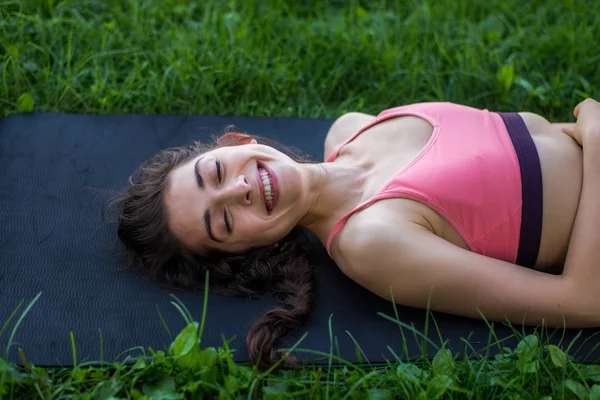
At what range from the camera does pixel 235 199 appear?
2.58 meters

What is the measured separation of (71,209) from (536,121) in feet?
7.02

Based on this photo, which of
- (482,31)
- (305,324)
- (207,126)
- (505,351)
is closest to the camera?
(505,351)

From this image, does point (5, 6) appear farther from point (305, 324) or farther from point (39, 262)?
point (305, 324)

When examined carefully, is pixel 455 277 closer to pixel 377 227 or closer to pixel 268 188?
pixel 377 227

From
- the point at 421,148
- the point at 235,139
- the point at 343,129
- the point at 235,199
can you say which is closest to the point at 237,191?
the point at 235,199

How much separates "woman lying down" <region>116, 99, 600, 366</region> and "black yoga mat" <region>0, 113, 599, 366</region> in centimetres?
8

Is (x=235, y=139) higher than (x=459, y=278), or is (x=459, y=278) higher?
(x=235, y=139)

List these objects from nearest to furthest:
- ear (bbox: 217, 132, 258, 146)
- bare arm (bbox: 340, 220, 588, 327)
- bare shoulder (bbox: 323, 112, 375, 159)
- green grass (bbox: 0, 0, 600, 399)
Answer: bare arm (bbox: 340, 220, 588, 327)
ear (bbox: 217, 132, 258, 146)
bare shoulder (bbox: 323, 112, 375, 159)
green grass (bbox: 0, 0, 600, 399)

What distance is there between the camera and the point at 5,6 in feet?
14.2

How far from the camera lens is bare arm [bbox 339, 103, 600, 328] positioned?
7.96 ft

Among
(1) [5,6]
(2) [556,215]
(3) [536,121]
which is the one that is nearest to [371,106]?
(3) [536,121]

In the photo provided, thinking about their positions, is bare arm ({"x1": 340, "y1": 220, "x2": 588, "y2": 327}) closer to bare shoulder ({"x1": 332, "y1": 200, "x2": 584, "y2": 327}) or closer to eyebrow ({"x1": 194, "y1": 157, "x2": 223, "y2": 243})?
bare shoulder ({"x1": 332, "y1": 200, "x2": 584, "y2": 327})

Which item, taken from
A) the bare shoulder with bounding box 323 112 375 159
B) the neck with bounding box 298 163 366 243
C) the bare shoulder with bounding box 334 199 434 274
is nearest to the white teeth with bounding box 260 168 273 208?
the neck with bounding box 298 163 366 243

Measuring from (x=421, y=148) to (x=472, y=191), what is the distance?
330 mm
